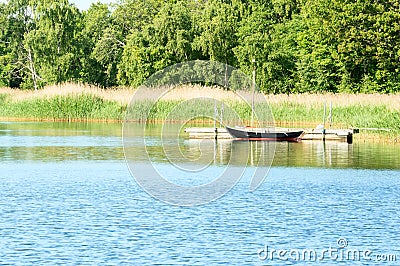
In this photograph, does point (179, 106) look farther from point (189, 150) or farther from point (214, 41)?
point (189, 150)

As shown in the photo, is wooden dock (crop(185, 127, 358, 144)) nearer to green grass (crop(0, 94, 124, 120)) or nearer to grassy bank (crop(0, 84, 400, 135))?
grassy bank (crop(0, 84, 400, 135))

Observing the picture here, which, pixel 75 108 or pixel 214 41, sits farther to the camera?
pixel 214 41

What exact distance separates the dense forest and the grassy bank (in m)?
9.30

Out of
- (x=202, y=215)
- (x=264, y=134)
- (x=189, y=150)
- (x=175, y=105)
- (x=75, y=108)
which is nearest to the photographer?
(x=202, y=215)

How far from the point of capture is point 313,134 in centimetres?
3994

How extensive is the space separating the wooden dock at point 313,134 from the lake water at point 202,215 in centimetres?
793

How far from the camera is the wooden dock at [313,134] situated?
38969 mm

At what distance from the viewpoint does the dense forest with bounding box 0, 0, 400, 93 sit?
5709 centimetres

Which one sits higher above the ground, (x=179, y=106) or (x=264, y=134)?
(x=179, y=106)

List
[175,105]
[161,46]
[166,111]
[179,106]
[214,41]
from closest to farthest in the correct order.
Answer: [175,105]
[166,111]
[179,106]
[214,41]
[161,46]

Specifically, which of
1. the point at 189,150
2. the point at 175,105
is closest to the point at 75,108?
the point at 175,105

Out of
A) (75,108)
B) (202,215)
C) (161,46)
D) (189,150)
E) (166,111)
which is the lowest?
(202,215)

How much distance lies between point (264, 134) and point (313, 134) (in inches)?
89.8

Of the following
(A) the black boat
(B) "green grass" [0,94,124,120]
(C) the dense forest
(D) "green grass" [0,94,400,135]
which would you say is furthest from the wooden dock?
(C) the dense forest
